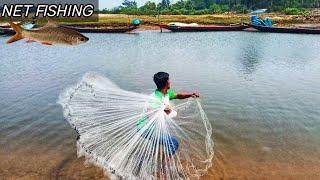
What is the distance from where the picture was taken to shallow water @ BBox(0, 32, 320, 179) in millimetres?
8094

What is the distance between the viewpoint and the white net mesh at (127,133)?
250 inches

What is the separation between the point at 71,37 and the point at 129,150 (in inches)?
114

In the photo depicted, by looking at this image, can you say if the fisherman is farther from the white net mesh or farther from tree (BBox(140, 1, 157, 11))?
tree (BBox(140, 1, 157, 11))

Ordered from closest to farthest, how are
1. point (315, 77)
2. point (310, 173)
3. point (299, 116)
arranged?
point (310, 173) < point (299, 116) < point (315, 77)

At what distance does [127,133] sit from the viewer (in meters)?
6.68

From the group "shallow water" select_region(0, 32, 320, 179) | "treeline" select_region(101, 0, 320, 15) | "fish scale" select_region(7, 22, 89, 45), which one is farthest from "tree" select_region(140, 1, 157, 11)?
"fish scale" select_region(7, 22, 89, 45)

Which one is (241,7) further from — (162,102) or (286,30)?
(162,102)

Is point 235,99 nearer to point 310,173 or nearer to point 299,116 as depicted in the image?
point 299,116

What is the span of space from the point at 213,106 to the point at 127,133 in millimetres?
6215

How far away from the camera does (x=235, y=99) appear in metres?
13.4

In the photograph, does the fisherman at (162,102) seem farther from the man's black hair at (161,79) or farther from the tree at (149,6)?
the tree at (149,6)

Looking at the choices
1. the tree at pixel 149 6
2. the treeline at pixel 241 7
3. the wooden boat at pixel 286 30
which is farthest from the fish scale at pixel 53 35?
the tree at pixel 149 6

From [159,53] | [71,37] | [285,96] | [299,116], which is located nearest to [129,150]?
[71,37]

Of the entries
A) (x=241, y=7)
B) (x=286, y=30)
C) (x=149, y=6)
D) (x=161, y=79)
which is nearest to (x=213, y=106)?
(x=161, y=79)
